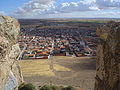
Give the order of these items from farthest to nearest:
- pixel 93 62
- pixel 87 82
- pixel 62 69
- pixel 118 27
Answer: pixel 93 62 → pixel 62 69 → pixel 87 82 → pixel 118 27

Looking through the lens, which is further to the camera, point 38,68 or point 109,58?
point 38,68

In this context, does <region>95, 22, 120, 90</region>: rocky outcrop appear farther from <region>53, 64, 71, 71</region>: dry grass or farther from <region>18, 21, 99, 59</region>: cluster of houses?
<region>53, 64, 71, 71</region>: dry grass

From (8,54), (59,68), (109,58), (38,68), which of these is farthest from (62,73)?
(8,54)

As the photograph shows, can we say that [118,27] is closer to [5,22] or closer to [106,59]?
[106,59]

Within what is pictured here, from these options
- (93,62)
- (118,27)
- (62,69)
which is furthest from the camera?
(93,62)

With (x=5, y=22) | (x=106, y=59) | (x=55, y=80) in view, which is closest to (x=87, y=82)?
(x=55, y=80)

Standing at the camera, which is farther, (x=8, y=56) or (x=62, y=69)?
(x=62, y=69)

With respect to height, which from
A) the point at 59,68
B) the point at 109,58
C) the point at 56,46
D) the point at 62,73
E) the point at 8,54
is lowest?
the point at 56,46

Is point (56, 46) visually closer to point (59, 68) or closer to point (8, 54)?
point (59, 68)
